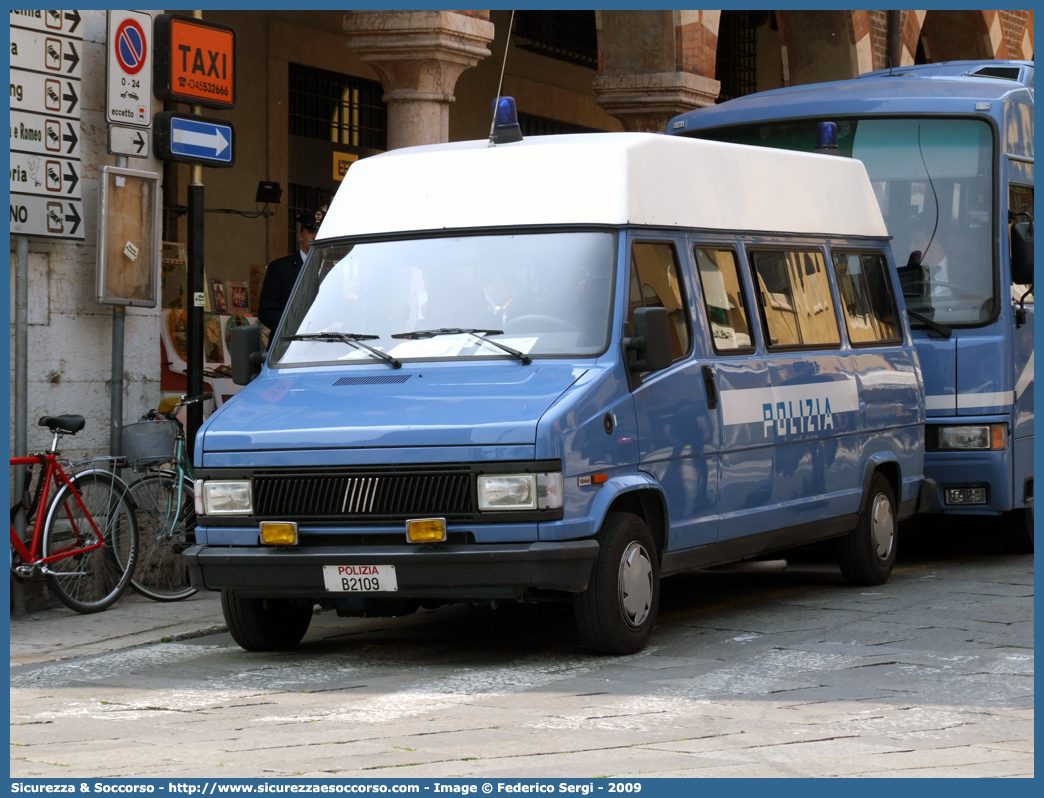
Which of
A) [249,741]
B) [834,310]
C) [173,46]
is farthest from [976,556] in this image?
[249,741]

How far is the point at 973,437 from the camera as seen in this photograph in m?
11.1

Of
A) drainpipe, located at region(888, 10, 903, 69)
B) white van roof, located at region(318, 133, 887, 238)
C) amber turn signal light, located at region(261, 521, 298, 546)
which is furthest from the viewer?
drainpipe, located at region(888, 10, 903, 69)

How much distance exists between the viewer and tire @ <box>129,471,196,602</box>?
33.0ft

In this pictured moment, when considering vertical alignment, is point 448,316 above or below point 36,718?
above

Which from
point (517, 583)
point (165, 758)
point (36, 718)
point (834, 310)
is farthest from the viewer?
point (834, 310)

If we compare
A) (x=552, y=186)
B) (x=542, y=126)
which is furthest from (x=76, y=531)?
(x=542, y=126)

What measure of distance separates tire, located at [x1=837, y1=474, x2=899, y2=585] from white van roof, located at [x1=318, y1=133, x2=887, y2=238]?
194 cm

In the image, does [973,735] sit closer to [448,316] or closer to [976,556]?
[448,316]

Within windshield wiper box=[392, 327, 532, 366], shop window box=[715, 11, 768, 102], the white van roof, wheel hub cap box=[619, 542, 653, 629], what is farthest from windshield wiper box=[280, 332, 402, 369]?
shop window box=[715, 11, 768, 102]

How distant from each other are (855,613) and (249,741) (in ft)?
13.1

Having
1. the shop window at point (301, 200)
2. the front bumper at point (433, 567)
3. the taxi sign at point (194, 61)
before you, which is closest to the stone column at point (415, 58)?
the taxi sign at point (194, 61)

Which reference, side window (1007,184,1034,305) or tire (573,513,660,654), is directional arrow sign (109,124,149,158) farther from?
side window (1007,184,1034,305)

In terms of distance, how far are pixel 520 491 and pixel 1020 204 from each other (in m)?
5.62

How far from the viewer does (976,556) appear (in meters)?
11.9
